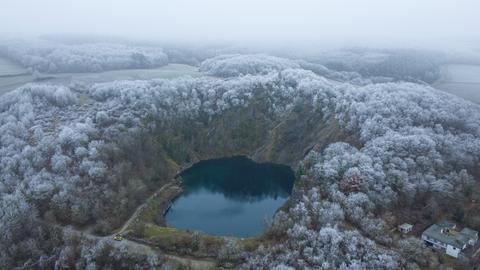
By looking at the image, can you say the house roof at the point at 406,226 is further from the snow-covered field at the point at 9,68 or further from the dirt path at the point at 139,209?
the snow-covered field at the point at 9,68

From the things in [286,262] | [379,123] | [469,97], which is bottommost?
[286,262]

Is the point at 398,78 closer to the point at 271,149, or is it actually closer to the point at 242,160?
the point at 271,149

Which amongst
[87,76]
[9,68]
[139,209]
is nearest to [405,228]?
[139,209]

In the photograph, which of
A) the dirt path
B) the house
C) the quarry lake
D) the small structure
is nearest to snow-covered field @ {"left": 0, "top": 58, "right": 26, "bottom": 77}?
the quarry lake

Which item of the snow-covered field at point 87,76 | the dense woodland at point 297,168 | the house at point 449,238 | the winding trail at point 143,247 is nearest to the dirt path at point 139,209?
the winding trail at point 143,247

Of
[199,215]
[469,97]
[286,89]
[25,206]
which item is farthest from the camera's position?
[286,89]

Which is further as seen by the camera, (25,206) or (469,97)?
(469,97)

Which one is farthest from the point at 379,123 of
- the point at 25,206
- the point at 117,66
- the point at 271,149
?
the point at 117,66
